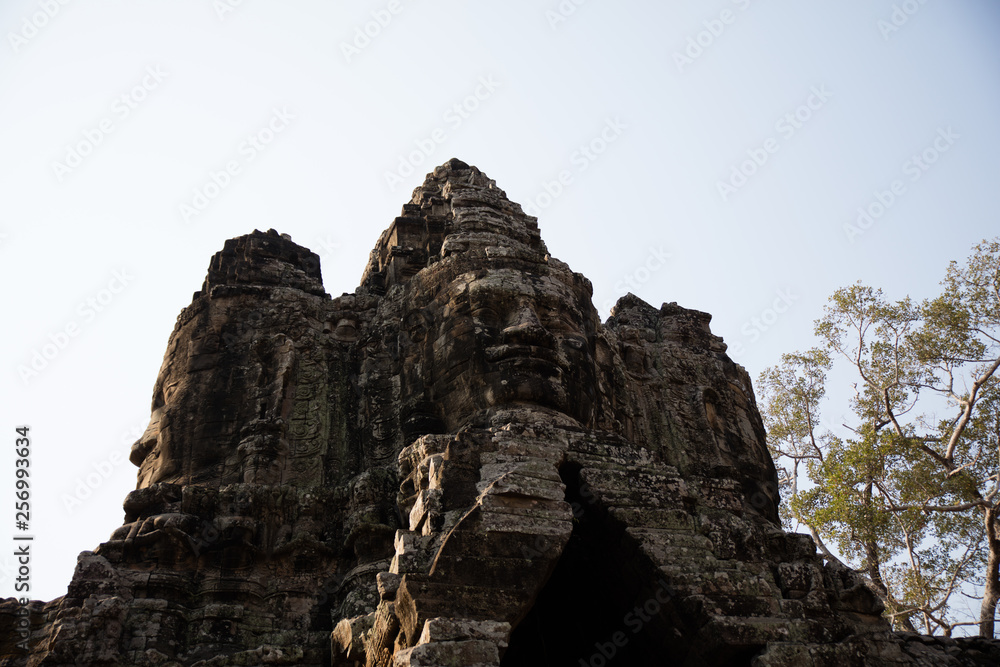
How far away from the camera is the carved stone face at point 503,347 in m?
10.9

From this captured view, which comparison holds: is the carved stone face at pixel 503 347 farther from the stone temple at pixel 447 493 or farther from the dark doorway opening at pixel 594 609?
the dark doorway opening at pixel 594 609

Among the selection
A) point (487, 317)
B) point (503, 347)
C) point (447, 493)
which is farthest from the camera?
point (487, 317)

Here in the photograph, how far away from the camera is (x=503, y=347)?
36.5 feet

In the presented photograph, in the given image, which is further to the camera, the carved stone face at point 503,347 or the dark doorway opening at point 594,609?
the carved stone face at point 503,347

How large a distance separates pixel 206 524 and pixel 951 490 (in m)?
14.7

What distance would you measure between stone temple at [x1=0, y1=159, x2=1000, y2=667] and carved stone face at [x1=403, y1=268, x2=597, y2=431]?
0.12 feet

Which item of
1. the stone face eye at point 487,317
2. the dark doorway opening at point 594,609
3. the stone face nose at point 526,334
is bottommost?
the dark doorway opening at point 594,609

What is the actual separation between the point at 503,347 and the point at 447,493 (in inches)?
127

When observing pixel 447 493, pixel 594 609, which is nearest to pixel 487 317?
pixel 447 493

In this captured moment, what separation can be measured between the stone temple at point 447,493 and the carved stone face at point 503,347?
0.04 meters

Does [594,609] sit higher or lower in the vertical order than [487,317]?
lower

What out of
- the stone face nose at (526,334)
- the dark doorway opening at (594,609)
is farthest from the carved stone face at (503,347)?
the dark doorway opening at (594,609)

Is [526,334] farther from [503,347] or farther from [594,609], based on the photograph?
[594,609]

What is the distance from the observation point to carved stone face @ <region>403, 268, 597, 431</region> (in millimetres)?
10859
